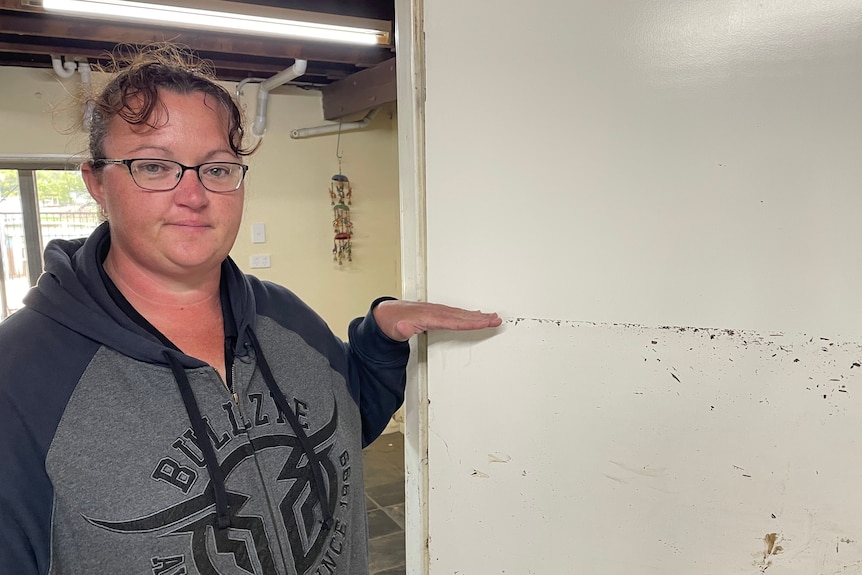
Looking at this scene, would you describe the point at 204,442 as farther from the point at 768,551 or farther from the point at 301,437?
the point at 768,551

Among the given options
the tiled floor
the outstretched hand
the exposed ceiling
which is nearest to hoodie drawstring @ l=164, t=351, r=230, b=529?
the outstretched hand

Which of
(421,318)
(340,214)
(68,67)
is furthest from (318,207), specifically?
(421,318)

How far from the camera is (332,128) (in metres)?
3.90

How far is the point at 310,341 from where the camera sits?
3.42 feet

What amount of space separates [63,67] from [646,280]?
337 cm

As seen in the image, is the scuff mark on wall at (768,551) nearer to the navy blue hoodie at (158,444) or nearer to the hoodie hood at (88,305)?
the navy blue hoodie at (158,444)

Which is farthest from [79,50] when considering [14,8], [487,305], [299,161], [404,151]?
[487,305]

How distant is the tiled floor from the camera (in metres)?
2.64

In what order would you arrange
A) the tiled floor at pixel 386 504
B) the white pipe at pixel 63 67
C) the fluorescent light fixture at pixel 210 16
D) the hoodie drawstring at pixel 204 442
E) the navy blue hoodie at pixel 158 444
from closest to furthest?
the navy blue hoodie at pixel 158 444, the hoodie drawstring at pixel 204 442, the fluorescent light fixture at pixel 210 16, the tiled floor at pixel 386 504, the white pipe at pixel 63 67

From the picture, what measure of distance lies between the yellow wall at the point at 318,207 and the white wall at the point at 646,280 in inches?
112

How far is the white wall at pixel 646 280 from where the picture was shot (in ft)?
2.47

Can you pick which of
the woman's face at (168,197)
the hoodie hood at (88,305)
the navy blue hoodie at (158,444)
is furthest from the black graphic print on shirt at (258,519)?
the woman's face at (168,197)

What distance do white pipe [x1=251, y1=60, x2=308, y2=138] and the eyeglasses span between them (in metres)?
Answer: 2.45

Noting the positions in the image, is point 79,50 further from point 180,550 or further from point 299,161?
point 180,550
